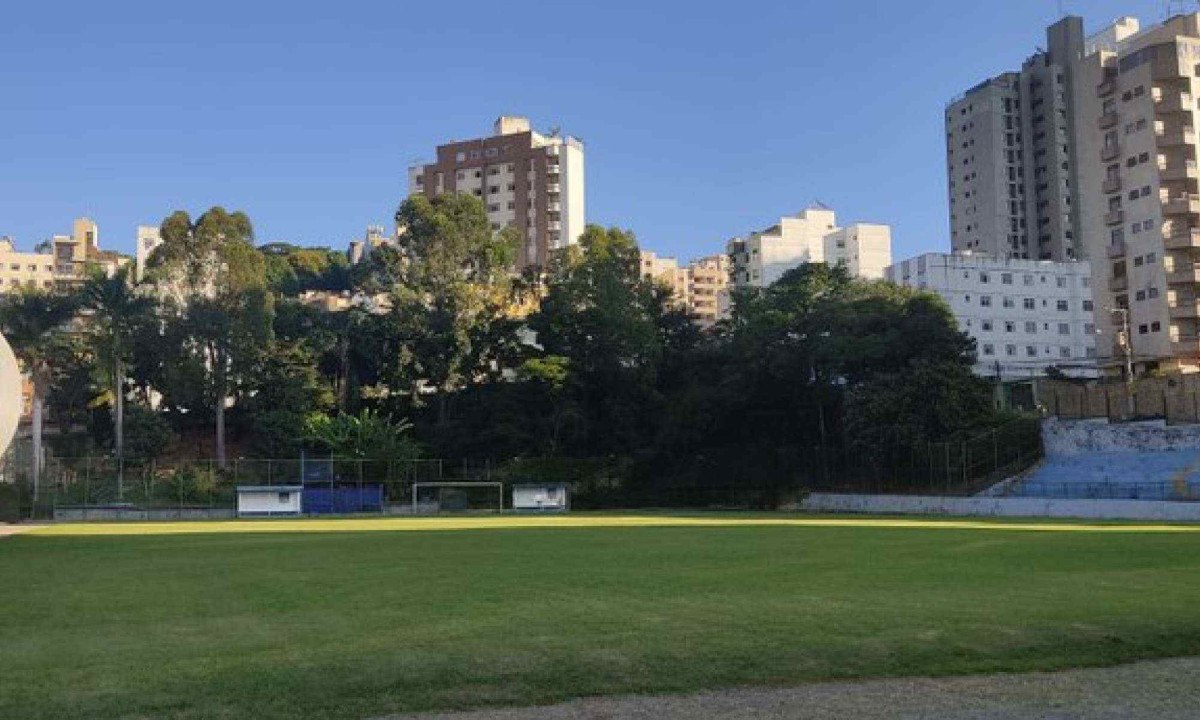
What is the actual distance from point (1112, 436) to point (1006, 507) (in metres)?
12.7

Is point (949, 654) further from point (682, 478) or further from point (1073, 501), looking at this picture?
point (682, 478)

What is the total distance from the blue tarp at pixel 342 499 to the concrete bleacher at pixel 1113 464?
125 ft

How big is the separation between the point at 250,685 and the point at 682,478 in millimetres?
70803

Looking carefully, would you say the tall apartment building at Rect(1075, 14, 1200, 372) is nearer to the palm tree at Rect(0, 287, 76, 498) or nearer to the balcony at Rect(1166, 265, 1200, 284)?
the balcony at Rect(1166, 265, 1200, 284)

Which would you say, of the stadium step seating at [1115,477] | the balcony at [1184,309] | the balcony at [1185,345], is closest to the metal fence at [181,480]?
the stadium step seating at [1115,477]

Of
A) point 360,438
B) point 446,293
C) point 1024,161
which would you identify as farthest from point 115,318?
point 1024,161

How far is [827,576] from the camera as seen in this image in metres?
18.8

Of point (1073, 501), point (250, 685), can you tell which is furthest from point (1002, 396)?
point (250, 685)

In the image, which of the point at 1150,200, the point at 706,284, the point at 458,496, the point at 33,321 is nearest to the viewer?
the point at 458,496

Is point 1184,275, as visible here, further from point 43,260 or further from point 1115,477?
point 43,260

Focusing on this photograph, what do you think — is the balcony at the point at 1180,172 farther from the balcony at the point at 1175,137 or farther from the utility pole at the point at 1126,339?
the utility pole at the point at 1126,339

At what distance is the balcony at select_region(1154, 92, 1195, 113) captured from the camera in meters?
92.5

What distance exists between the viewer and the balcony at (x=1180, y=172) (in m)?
92.5

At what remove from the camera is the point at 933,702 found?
29.7 ft
